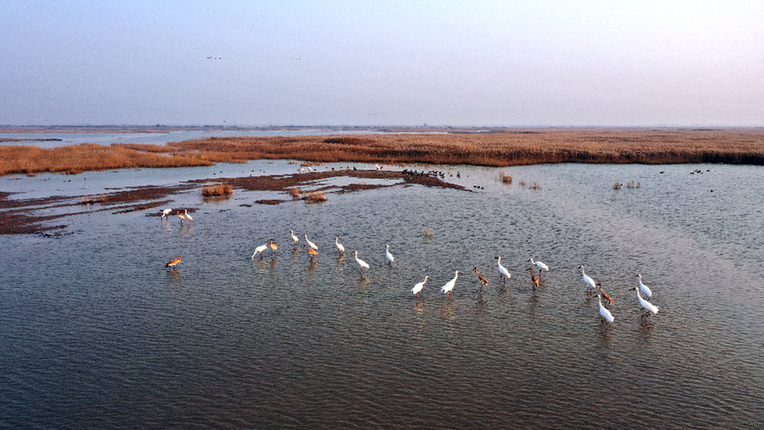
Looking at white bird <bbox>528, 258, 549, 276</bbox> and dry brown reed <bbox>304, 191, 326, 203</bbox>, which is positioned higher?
dry brown reed <bbox>304, 191, 326, 203</bbox>

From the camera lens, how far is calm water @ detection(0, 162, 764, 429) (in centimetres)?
818

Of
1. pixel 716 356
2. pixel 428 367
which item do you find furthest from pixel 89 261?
pixel 716 356

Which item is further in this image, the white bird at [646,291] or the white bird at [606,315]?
the white bird at [646,291]

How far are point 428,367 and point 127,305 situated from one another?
25.4 ft

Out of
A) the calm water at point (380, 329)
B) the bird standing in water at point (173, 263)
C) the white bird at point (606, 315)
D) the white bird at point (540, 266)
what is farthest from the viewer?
the bird standing in water at point (173, 263)

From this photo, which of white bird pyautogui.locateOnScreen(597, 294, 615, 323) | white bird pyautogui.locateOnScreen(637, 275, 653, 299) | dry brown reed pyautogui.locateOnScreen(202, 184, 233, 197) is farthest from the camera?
dry brown reed pyautogui.locateOnScreen(202, 184, 233, 197)

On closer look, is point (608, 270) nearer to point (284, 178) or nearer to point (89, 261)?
point (89, 261)

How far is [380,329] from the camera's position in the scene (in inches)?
440

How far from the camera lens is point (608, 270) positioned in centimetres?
1543

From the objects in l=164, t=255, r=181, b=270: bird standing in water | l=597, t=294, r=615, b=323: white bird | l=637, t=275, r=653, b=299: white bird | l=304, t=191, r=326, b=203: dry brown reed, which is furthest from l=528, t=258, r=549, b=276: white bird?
l=304, t=191, r=326, b=203: dry brown reed

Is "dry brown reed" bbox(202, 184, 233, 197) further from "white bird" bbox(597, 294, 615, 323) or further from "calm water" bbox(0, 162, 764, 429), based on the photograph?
"white bird" bbox(597, 294, 615, 323)

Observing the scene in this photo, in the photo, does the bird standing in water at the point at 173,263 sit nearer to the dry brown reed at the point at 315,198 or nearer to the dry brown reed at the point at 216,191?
the dry brown reed at the point at 315,198

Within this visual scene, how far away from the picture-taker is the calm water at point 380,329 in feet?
26.8

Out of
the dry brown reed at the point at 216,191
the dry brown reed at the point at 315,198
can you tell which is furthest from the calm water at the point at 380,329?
the dry brown reed at the point at 216,191
